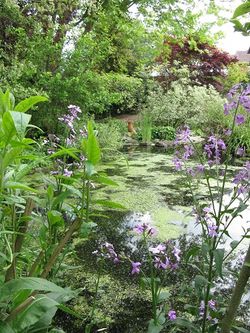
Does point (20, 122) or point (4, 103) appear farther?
point (4, 103)

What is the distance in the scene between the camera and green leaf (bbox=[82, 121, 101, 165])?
2.39 ft

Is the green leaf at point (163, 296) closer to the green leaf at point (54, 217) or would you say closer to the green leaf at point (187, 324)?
the green leaf at point (187, 324)

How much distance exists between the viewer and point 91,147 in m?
0.74

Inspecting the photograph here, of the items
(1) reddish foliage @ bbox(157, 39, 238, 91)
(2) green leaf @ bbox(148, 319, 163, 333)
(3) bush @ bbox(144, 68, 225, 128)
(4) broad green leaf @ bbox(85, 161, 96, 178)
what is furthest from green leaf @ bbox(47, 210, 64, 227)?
(1) reddish foliage @ bbox(157, 39, 238, 91)

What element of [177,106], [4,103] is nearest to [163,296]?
[4,103]

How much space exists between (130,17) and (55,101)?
422 centimetres

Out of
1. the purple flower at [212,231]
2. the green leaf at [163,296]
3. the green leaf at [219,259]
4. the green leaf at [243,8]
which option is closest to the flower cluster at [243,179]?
the purple flower at [212,231]

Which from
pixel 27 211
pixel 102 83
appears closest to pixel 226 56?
pixel 102 83

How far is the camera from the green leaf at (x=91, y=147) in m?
0.73

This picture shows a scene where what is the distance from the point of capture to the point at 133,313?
1.88 m

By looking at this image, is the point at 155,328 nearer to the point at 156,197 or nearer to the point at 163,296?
the point at 163,296

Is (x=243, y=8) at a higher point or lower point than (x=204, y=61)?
lower

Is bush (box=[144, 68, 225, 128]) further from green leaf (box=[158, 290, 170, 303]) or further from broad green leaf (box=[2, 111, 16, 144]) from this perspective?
broad green leaf (box=[2, 111, 16, 144])

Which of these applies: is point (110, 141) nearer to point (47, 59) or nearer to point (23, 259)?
point (47, 59)
